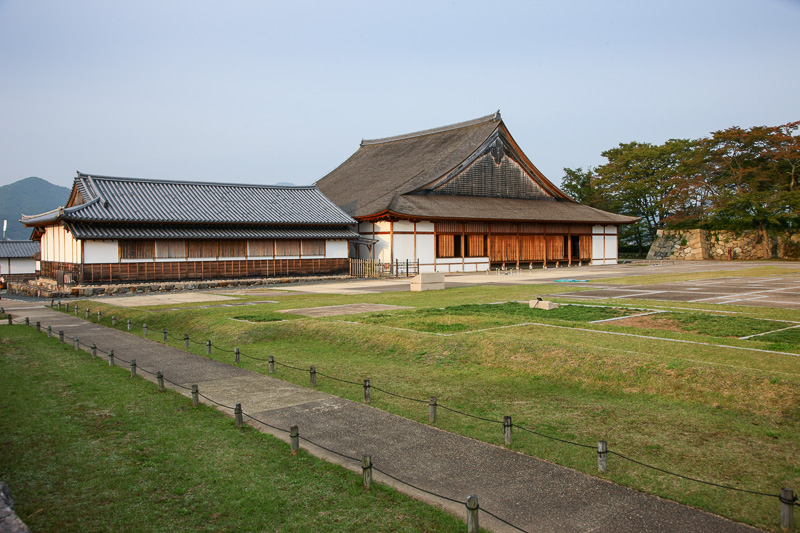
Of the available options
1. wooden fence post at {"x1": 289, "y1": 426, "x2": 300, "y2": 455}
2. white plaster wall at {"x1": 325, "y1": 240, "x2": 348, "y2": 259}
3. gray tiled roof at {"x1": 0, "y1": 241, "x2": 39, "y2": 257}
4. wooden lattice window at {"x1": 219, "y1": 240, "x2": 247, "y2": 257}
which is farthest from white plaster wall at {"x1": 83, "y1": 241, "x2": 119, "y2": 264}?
wooden fence post at {"x1": 289, "y1": 426, "x2": 300, "y2": 455}

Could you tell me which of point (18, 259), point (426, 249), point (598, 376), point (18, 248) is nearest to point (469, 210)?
point (426, 249)

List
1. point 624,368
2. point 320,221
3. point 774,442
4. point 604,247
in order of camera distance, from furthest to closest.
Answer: point 604,247 → point 320,221 → point 624,368 → point 774,442

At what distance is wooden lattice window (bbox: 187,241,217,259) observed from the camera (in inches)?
1239

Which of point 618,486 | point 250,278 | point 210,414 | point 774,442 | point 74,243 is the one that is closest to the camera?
point 618,486

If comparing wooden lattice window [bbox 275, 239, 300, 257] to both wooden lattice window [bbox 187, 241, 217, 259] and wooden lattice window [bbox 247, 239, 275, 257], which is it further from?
wooden lattice window [bbox 187, 241, 217, 259]

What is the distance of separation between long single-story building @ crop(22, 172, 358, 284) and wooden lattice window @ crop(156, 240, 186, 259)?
0.17ft

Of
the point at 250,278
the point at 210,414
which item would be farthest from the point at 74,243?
the point at 210,414

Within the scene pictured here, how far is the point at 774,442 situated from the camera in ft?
22.9

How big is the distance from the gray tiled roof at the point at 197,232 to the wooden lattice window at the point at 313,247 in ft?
1.78

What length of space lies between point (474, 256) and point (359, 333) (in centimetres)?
2620

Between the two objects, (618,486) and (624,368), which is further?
(624,368)

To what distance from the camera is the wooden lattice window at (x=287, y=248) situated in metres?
34.4

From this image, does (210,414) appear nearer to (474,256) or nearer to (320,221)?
(320,221)

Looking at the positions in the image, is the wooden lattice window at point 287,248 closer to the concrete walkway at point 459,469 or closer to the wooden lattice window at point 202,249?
the wooden lattice window at point 202,249
